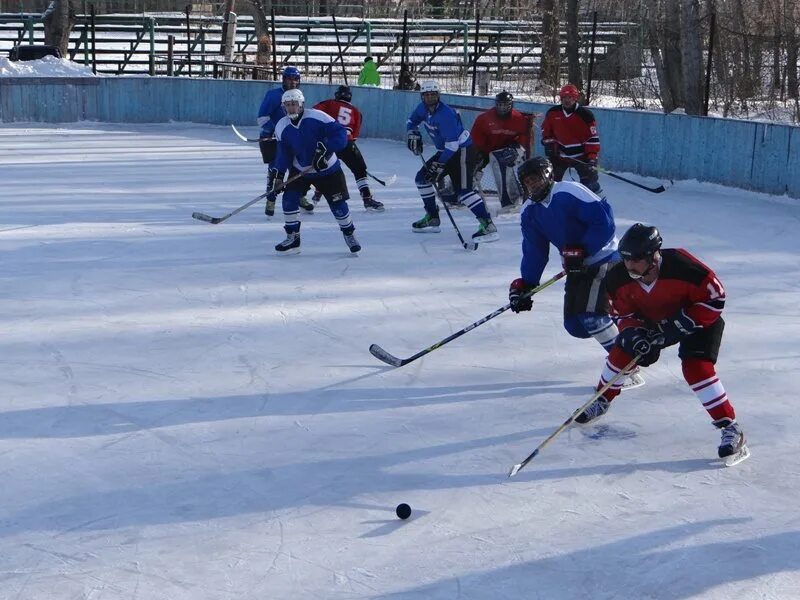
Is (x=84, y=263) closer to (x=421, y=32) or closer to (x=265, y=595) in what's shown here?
(x=265, y=595)

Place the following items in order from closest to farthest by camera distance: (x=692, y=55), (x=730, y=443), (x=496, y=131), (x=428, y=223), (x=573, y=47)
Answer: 1. (x=730, y=443)
2. (x=428, y=223)
3. (x=496, y=131)
4. (x=692, y=55)
5. (x=573, y=47)

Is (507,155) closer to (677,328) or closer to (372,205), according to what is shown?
(372,205)

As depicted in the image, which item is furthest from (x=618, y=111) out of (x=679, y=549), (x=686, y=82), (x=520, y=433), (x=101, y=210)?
(x=679, y=549)

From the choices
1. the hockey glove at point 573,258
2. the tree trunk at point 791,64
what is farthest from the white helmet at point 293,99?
the tree trunk at point 791,64

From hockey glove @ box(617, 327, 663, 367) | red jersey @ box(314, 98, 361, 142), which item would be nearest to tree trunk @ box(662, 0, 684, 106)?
red jersey @ box(314, 98, 361, 142)

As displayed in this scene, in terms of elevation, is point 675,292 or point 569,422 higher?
point 675,292

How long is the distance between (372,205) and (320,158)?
7.50ft

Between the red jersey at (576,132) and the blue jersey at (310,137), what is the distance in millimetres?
2439

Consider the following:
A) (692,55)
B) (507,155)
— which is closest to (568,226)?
(507,155)

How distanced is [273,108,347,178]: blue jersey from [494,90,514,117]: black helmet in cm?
208

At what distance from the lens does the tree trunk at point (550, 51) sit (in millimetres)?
17542

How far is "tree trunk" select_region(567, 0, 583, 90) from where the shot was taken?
18391mm

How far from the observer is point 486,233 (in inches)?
348

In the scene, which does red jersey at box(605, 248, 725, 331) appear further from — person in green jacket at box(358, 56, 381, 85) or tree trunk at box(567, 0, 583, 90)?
tree trunk at box(567, 0, 583, 90)
